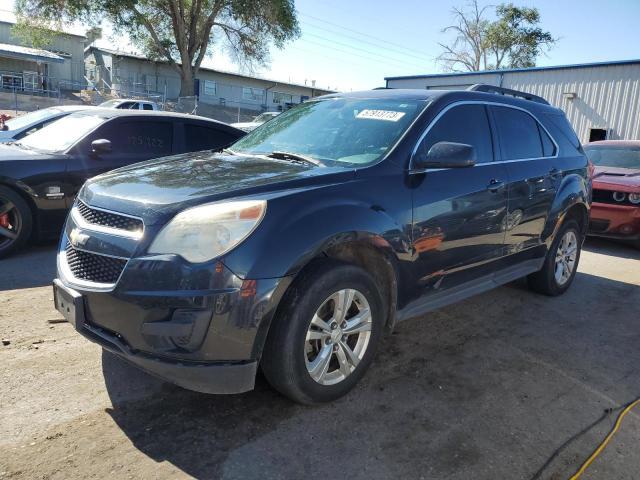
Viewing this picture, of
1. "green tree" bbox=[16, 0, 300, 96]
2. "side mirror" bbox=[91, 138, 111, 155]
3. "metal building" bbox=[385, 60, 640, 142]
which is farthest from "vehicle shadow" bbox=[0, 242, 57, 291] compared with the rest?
"green tree" bbox=[16, 0, 300, 96]

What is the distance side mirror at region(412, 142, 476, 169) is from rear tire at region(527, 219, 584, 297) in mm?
2217

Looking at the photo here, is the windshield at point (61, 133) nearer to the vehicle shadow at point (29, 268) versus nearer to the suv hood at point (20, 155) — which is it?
the suv hood at point (20, 155)

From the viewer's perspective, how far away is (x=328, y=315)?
295 centimetres

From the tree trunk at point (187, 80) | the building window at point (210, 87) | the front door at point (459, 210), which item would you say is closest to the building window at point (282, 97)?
the building window at point (210, 87)

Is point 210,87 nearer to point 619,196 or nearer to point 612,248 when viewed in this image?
point 612,248

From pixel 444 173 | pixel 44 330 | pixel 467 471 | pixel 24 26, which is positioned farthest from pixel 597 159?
pixel 24 26

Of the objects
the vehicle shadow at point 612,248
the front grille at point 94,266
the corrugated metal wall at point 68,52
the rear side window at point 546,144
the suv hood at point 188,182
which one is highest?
the corrugated metal wall at point 68,52

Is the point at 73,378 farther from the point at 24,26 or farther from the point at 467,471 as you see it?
the point at 24,26

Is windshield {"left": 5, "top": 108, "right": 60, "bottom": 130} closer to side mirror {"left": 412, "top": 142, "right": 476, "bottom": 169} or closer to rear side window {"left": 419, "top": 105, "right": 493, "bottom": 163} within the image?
rear side window {"left": 419, "top": 105, "right": 493, "bottom": 163}

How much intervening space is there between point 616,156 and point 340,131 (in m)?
7.62

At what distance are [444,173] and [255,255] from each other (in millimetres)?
1673

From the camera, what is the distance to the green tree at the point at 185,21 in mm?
32969

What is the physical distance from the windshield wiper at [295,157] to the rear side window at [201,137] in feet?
11.4

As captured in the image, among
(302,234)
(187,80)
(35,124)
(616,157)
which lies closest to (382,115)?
(302,234)
